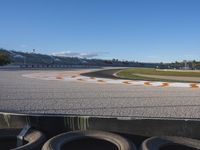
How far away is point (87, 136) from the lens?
16.8ft

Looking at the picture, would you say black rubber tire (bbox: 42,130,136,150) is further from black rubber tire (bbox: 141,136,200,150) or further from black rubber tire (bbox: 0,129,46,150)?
black rubber tire (bbox: 141,136,200,150)

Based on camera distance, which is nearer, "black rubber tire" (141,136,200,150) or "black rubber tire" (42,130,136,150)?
"black rubber tire" (42,130,136,150)

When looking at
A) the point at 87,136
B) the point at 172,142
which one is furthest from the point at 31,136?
the point at 172,142

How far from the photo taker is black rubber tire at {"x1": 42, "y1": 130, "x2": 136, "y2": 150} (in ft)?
14.8

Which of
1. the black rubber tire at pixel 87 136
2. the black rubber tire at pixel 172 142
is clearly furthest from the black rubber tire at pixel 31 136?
the black rubber tire at pixel 172 142

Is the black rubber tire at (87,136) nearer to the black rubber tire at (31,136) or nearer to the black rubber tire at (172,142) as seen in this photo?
the black rubber tire at (31,136)

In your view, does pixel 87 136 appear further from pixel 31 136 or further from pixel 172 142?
pixel 172 142

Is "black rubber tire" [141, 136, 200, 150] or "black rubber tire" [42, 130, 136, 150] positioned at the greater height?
"black rubber tire" [42, 130, 136, 150]

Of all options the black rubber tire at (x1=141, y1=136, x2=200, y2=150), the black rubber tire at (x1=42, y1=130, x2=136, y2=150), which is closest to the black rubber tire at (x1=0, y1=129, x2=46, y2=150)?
the black rubber tire at (x1=42, y1=130, x2=136, y2=150)

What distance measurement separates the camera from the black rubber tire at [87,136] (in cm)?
451

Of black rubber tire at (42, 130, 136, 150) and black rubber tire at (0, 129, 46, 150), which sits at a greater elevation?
black rubber tire at (42, 130, 136, 150)

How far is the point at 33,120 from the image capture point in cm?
584

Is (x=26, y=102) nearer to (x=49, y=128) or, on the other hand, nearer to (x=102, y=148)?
(x=49, y=128)

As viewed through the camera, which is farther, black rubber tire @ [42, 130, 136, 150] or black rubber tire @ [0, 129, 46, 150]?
black rubber tire @ [0, 129, 46, 150]
